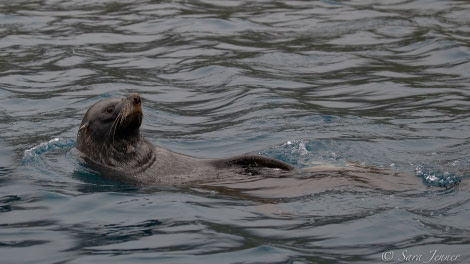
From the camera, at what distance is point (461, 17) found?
16.2 metres

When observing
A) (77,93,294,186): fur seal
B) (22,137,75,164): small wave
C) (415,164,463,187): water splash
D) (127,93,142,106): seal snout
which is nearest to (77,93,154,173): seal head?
(77,93,294,186): fur seal

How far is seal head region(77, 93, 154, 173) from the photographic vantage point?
30.3 ft

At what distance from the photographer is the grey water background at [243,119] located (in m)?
7.35

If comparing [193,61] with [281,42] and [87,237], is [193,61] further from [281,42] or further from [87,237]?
[87,237]

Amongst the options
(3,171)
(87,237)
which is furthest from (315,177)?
(3,171)

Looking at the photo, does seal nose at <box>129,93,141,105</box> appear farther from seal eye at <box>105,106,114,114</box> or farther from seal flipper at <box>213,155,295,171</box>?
seal flipper at <box>213,155,295,171</box>

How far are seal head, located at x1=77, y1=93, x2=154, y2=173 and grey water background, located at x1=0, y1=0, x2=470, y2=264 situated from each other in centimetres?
27

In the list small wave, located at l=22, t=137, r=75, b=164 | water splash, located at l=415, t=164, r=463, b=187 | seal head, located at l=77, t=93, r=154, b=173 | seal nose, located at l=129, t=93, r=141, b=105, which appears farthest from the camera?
small wave, located at l=22, t=137, r=75, b=164

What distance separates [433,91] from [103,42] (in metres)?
5.48

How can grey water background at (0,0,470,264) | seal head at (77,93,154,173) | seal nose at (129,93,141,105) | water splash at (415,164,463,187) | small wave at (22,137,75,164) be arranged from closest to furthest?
grey water background at (0,0,470,264), water splash at (415,164,463,187), seal nose at (129,93,141,105), seal head at (77,93,154,173), small wave at (22,137,75,164)

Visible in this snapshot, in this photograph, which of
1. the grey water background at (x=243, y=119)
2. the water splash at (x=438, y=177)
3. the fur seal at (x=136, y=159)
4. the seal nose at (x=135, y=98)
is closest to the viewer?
the grey water background at (x=243, y=119)

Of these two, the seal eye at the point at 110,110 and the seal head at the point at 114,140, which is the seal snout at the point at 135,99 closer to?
the seal head at the point at 114,140

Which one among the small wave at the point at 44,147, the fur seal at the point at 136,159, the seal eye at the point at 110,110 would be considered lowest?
the small wave at the point at 44,147

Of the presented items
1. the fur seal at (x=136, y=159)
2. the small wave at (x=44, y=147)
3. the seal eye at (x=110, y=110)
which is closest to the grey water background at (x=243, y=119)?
the small wave at (x=44, y=147)
